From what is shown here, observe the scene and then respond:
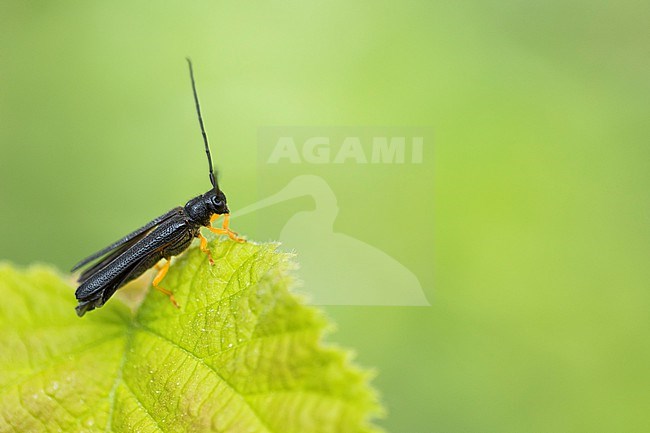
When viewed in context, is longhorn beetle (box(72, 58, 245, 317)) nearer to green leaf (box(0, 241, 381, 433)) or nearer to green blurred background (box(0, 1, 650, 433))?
green leaf (box(0, 241, 381, 433))

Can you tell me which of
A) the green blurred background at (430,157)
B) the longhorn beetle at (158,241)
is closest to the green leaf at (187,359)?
the longhorn beetle at (158,241)

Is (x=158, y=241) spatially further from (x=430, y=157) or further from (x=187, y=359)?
(x=430, y=157)

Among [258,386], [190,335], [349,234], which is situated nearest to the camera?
[258,386]

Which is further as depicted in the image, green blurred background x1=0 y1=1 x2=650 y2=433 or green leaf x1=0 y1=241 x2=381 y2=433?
green blurred background x1=0 y1=1 x2=650 y2=433

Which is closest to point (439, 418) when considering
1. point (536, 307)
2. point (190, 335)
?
point (536, 307)

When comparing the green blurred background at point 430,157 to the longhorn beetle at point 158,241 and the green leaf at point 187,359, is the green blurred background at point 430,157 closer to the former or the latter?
the longhorn beetle at point 158,241

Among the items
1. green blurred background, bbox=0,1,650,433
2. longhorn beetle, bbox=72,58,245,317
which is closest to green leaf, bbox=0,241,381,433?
longhorn beetle, bbox=72,58,245,317

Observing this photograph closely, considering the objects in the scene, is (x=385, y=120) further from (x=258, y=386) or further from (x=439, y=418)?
(x=258, y=386)

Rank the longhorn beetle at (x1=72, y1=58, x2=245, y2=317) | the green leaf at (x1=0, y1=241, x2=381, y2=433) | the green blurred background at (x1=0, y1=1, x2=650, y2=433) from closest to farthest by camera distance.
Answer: the green leaf at (x1=0, y1=241, x2=381, y2=433) → the longhorn beetle at (x1=72, y1=58, x2=245, y2=317) → the green blurred background at (x1=0, y1=1, x2=650, y2=433)
